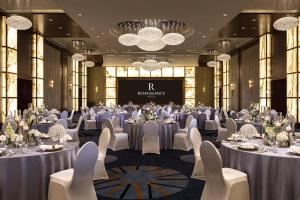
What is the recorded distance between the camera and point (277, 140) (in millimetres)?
3734

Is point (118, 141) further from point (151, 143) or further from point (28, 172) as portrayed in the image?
point (28, 172)

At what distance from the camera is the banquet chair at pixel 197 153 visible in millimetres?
4512

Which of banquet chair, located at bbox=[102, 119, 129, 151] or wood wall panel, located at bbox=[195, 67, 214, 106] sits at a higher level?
wood wall panel, located at bbox=[195, 67, 214, 106]

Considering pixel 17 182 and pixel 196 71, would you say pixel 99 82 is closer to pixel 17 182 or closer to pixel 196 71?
pixel 196 71

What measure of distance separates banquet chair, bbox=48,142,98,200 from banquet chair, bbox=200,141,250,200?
48.0 inches

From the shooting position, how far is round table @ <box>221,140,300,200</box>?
3.11 m

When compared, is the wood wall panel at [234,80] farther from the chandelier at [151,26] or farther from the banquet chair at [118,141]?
the banquet chair at [118,141]

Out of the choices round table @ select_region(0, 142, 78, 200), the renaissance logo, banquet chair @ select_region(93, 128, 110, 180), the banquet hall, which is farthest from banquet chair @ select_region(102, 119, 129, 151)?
the renaissance logo

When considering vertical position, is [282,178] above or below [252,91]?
below

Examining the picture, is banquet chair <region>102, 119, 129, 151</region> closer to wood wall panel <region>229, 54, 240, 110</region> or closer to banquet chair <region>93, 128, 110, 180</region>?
banquet chair <region>93, 128, 110, 180</region>

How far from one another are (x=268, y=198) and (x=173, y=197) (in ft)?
4.34

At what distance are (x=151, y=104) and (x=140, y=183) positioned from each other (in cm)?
834

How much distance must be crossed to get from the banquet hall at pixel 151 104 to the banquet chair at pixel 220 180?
1 centimetres

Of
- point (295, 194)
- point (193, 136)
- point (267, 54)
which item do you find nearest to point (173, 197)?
point (193, 136)
